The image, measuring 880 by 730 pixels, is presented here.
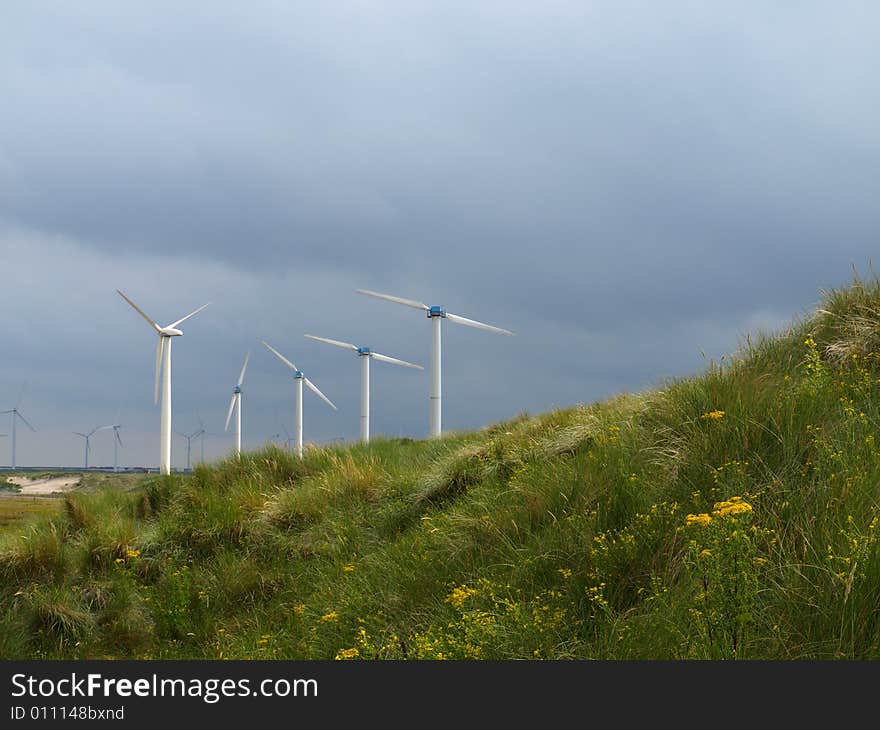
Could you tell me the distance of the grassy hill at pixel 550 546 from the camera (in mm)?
6504

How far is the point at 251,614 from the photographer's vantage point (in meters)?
14.2

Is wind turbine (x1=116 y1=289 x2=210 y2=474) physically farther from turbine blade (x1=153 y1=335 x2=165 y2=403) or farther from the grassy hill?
the grassy hill

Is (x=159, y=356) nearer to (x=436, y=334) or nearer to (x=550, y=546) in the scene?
(x=436, y=334)

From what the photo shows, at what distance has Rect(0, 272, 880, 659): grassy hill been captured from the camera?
6504 mm

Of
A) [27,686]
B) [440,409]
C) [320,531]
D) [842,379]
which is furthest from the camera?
[440,409]

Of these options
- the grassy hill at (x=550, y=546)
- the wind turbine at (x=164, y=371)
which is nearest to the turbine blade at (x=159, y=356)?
the wind turbine at (x=164, y=371)

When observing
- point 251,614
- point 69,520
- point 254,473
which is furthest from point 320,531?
point 69,520

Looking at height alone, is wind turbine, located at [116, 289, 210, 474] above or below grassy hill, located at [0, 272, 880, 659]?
above

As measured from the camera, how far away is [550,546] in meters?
8.91

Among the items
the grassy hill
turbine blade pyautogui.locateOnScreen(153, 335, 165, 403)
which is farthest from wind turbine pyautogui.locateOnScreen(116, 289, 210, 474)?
the grassy hill

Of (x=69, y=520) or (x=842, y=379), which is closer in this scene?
(x=842, y=379)

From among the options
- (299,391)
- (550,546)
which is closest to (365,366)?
(299,391)

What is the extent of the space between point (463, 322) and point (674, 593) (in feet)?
121

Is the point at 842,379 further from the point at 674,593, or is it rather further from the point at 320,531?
the point at 320,531
